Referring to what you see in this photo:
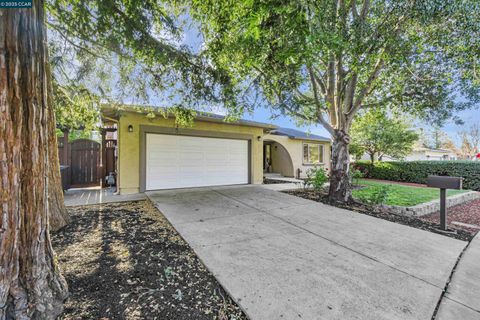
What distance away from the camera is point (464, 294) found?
2279mm

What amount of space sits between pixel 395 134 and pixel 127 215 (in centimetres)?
1570

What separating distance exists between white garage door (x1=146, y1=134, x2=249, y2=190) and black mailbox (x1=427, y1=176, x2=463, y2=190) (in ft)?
21.8

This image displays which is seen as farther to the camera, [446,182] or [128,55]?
[128,55]

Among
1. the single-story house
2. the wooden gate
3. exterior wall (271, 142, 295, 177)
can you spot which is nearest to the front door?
exterior wall (271, 142, 295, 177)

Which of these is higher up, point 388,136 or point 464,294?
point 388,136

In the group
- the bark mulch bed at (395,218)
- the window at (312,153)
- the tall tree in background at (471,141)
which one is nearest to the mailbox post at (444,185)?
the bark mulch bed at (395,218)

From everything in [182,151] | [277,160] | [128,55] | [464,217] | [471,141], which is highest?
[128,55]

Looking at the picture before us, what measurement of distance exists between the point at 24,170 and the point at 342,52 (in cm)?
539

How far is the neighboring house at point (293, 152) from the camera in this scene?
13.4 metres

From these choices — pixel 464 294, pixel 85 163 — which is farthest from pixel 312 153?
pixel 85 163

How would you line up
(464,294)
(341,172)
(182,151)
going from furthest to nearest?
(182,151)
(341,172)
(464,294)

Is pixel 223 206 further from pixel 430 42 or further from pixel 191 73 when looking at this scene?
pixel 430 42

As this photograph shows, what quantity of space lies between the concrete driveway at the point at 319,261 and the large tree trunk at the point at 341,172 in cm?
124

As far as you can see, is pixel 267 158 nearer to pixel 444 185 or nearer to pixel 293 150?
pixel 293 150
